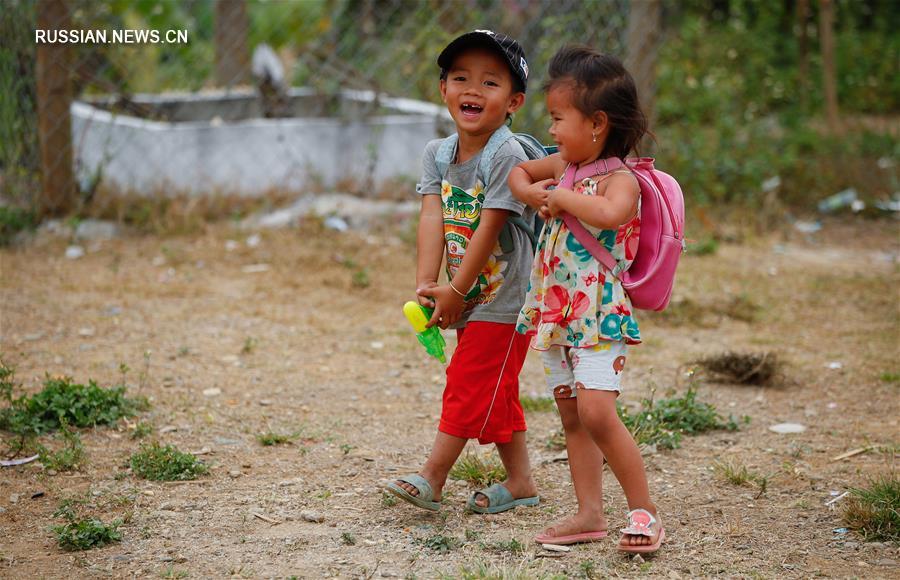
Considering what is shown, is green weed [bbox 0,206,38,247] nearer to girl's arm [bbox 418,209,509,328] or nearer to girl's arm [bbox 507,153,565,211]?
girl's arm [bbox 418,209,509,328]

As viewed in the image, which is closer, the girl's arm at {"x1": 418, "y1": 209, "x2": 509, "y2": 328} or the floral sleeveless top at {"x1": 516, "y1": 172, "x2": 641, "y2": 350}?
the floral sleeveless top at {"x1": 516, "y1": 172, "x2": 641, "y2": 350}

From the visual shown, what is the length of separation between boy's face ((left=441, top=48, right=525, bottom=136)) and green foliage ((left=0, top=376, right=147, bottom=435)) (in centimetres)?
172

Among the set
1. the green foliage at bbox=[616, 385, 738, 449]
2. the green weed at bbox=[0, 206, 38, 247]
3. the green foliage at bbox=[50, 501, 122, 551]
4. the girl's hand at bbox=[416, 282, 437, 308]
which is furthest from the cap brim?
the green weed at bbox=[0, 206, 38, 247]

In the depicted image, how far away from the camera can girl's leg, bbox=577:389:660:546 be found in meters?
2.61

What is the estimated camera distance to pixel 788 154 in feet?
26.5

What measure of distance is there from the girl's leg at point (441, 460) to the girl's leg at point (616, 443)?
1.44ft

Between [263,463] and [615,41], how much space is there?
5.19 m

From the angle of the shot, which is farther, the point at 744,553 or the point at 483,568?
the point at 744,553

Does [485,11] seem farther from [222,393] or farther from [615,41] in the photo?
[222,393]

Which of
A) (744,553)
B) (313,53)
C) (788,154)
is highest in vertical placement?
(313,53)

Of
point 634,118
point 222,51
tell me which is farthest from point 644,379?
point 222,51

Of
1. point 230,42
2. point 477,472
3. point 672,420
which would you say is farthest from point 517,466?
point 230,42

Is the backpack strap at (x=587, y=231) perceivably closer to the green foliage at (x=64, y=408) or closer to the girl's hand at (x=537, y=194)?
the girl's hand at (x=537, y=194)

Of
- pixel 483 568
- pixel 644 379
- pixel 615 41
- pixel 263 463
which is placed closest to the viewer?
pixel 483 568
